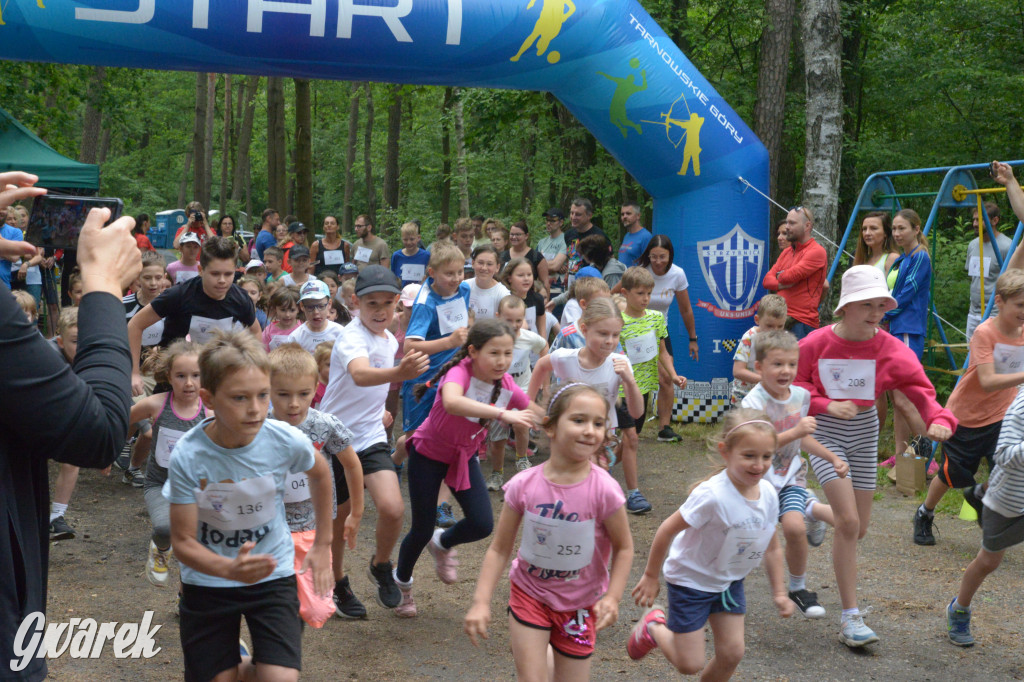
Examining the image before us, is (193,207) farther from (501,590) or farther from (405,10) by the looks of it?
(501,590)

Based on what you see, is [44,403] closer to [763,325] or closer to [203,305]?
[203,305]

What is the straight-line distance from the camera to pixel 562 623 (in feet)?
12.4

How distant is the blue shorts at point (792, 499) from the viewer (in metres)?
5.02

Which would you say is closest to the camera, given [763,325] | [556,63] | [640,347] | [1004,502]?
[1004,502]

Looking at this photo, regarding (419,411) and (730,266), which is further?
(730,266)

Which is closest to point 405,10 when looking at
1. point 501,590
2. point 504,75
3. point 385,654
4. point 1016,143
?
point 504,75

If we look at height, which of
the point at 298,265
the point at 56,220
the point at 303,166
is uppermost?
the point at 303,166

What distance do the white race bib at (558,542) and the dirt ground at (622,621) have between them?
1.19 meters

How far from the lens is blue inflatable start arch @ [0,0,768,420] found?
8.20 meters

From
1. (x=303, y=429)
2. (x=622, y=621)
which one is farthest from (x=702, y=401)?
(x=303, y=429)

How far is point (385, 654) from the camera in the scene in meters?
4.93

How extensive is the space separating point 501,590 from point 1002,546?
280cm

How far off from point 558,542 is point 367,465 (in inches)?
69.8

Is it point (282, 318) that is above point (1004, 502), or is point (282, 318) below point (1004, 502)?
above
